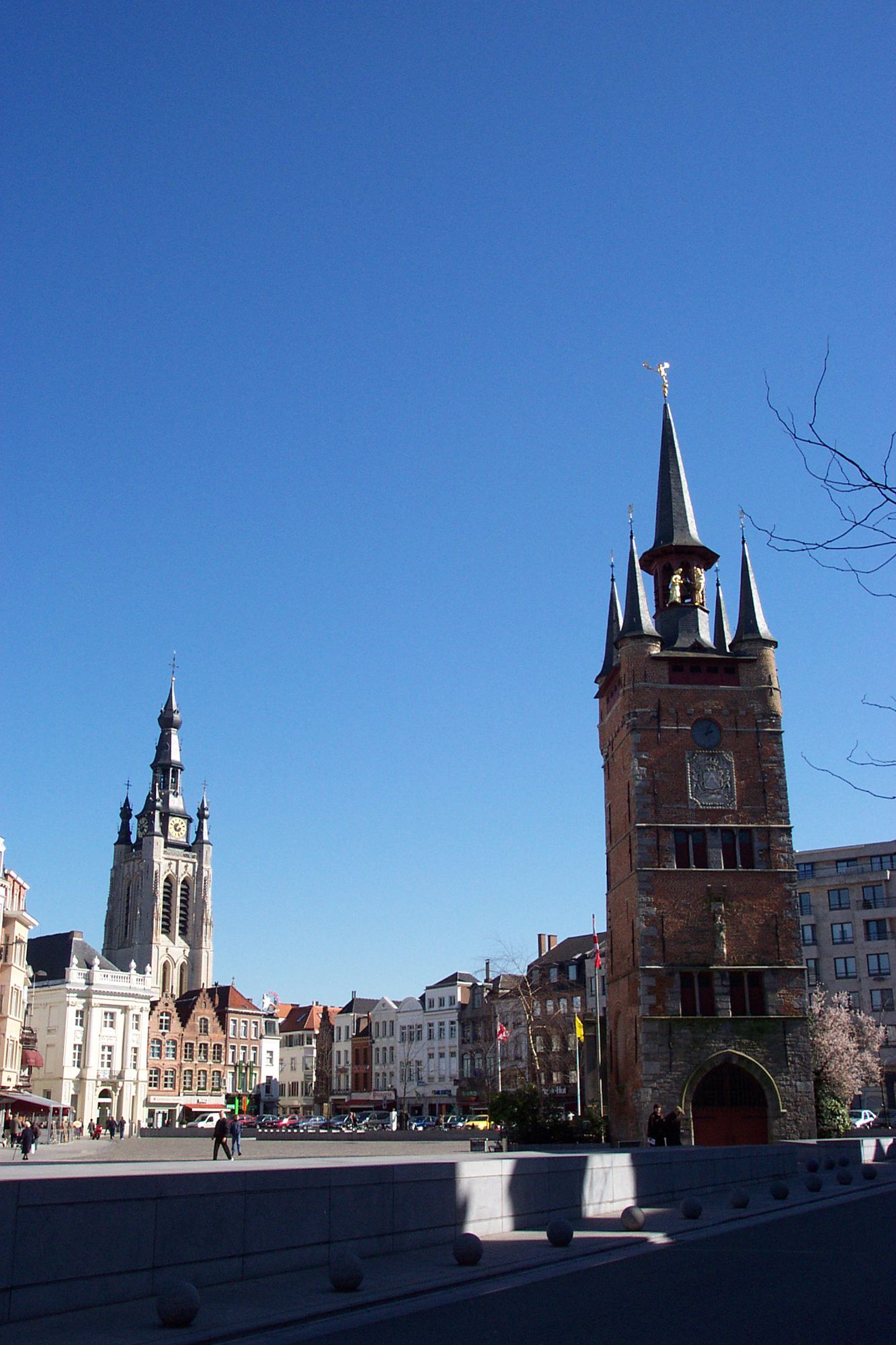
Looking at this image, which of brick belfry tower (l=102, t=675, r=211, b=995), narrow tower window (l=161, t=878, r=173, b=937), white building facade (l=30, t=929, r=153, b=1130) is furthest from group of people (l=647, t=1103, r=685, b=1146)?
narrow tower window (l=161, t=878, r=173, b=937)

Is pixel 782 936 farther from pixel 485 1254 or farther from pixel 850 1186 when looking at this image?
pixel 485 1254

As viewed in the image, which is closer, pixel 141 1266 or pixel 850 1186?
pixel 141 1266

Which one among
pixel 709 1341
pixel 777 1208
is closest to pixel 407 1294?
pixel 709 1341

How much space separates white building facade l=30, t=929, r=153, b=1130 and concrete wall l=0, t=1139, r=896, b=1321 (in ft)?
235

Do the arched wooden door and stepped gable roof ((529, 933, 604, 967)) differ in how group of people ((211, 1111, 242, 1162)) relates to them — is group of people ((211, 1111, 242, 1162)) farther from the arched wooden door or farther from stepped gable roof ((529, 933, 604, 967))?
stepped gable roof ((529, 933, 604, 967))

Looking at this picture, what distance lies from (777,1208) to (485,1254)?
8.58m

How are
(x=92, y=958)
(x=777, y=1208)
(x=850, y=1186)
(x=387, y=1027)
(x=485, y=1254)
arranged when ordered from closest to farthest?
(x=485, y=1254), (x=777, y=1208), (x=850, y=1186), (x=92, y=958), (x=387, y=1027)

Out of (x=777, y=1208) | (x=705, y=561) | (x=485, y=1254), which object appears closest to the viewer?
(x=485, y=1254)

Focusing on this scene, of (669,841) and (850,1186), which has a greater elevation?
(669,841)

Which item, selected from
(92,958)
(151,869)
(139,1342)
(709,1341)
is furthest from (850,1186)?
(151,869)

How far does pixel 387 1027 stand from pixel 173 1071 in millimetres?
18582

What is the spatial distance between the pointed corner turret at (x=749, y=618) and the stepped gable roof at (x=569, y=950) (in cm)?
4485

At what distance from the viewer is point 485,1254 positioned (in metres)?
14.8

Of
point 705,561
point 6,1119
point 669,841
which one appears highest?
point 705,561
